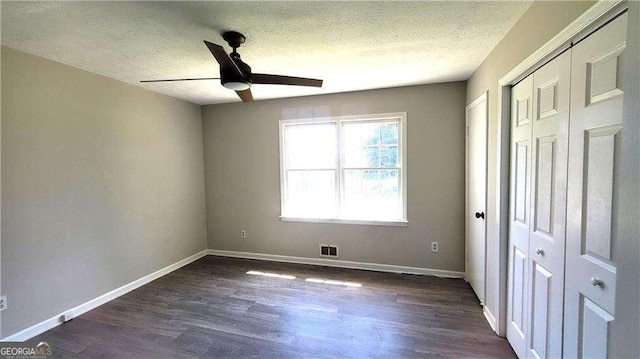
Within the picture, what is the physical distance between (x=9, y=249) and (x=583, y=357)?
3.79m

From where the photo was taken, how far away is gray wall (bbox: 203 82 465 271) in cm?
325

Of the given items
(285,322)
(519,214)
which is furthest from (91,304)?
(519,214)

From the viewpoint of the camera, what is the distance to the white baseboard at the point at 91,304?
219 centimetres

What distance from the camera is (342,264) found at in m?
3.70

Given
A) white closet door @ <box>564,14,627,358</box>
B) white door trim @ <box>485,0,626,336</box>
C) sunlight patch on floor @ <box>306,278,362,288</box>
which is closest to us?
white closet door @ <box>564,14,627,358</box>

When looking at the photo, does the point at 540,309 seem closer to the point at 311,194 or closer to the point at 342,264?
the point at 342,264

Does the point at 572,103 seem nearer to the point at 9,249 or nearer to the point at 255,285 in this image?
the point at 255,285

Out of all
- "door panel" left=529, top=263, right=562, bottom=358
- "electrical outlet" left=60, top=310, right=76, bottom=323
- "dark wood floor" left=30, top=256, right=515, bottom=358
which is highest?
"door panel" left=529, top=263, right=562, bottom=358

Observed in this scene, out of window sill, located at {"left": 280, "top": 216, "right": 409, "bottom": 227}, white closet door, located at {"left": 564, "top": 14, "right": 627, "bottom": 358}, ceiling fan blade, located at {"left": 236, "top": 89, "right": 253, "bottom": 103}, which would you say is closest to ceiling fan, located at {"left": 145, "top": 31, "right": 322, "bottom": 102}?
ceiling fan blade, located at {"left": 236, "top": 89, "right": 253, "bottom": 103}

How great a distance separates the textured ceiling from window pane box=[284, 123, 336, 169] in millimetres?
993

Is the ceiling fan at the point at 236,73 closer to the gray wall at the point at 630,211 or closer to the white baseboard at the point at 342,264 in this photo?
the gray wall at the point at 630,211

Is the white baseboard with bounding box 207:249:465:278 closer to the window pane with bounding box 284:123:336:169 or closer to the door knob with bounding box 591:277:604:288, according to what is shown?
the window pane with bounding box 284:123:336:169

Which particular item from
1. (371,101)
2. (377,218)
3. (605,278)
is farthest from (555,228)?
(371,101)

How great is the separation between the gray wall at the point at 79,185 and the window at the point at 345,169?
5.33 ft
